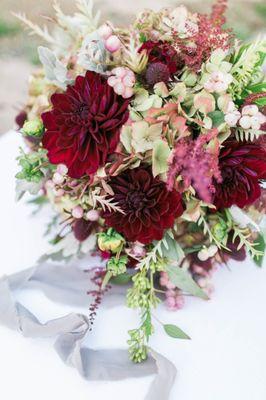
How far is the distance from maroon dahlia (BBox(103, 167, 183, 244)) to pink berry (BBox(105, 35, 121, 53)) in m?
0.19

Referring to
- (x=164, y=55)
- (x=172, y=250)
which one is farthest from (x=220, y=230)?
(x=164, y=55)

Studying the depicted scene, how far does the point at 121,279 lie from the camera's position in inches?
41.8

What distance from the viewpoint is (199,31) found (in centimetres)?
90

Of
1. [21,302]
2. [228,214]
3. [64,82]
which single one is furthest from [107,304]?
[64,82]

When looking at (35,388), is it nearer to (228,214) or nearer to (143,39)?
(228,214)

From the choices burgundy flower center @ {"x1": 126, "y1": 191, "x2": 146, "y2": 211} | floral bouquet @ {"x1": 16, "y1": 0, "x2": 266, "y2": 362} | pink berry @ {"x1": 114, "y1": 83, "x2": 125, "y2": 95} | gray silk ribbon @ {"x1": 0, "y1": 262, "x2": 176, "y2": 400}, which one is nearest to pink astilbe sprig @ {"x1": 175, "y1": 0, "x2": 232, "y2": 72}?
floral bouquet @ {"x1": 16, "y1": 0, "x2": 266, "y2": 362}

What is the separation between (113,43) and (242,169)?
0.28m

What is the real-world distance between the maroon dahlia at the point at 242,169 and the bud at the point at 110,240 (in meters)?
0.18

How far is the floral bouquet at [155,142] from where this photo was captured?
87 cm

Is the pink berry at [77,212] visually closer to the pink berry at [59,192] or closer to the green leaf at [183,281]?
the pink berry at [59,192]

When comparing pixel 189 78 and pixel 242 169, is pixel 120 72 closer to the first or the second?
pixel 189 78

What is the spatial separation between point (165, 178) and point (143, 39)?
0.24 m

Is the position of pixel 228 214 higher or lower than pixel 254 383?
higher

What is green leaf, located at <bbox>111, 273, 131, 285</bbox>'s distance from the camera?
1057 mm
